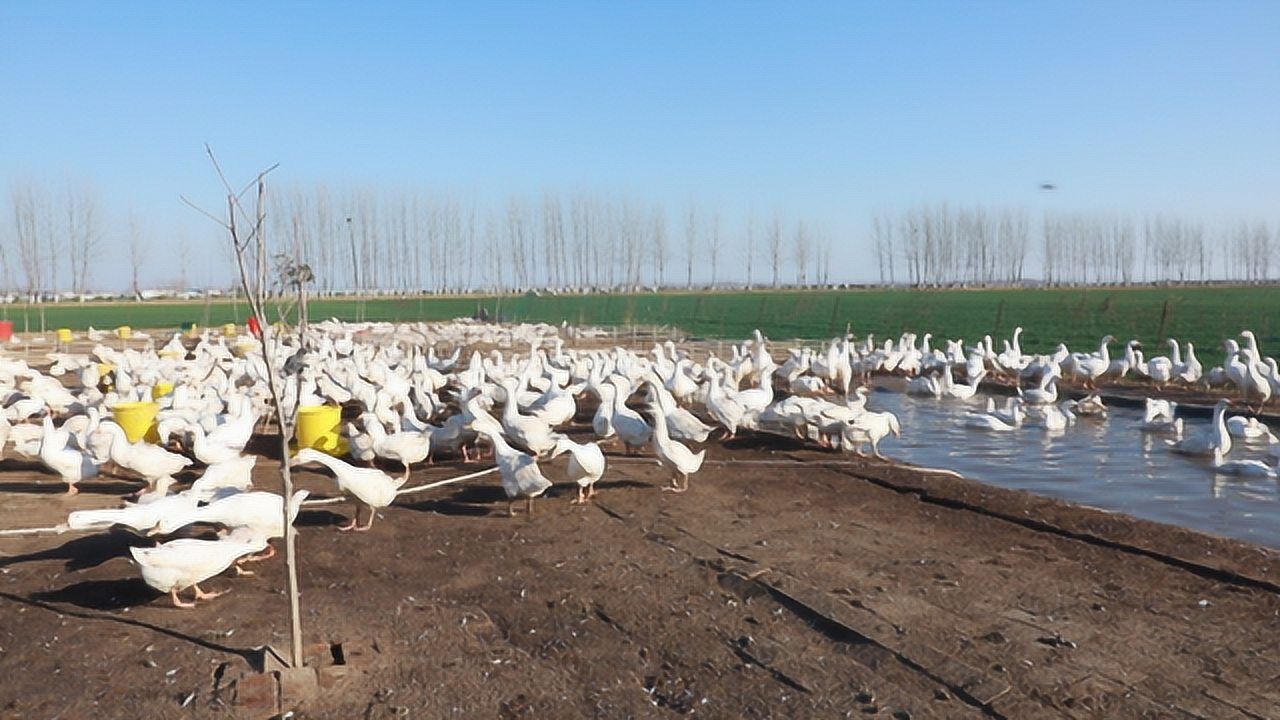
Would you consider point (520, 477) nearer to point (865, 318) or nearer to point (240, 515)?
point (240, 515)

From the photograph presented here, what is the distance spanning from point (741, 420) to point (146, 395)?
10033 mm

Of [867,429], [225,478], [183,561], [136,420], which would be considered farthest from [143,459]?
[867,429]

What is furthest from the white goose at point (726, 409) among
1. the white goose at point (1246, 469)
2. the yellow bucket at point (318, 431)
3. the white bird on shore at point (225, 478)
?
the white bird on shore at point (225, 478)

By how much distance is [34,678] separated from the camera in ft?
16.7

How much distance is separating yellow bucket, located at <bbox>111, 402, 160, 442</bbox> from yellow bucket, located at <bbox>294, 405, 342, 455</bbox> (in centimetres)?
216

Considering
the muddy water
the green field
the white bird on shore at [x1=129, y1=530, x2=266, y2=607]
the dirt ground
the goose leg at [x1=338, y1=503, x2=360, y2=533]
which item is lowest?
the muddy water

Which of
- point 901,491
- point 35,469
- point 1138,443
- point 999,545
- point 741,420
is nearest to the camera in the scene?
point 999,545

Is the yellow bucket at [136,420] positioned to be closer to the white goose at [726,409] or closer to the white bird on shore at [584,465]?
the white bird on shore at [584,465]

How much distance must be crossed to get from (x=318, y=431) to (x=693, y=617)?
23.5 feet

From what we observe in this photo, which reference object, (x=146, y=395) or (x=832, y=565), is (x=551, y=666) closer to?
(x=832, y=565)

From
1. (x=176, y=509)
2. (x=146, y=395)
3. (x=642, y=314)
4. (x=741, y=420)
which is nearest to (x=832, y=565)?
(x=176, y=509)

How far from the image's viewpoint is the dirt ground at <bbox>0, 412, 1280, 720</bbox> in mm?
4887

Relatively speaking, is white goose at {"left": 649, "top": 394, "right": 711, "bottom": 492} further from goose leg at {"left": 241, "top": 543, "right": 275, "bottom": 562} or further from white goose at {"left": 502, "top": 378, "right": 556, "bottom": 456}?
goose leg at {"left": 241, "top": 543, "right": 275, "bottom": 562}

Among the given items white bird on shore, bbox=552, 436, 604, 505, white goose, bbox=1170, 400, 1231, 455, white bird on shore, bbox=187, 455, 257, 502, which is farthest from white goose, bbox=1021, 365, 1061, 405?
white bird on shore, bbox=187, 455, 257, 502
